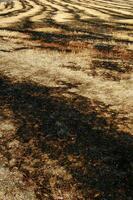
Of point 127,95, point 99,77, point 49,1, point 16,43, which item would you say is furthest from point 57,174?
point 49,1

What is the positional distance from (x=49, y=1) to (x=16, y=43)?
21.5 m

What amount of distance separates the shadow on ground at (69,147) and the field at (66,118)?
1cm

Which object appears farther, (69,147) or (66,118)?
(66,118)

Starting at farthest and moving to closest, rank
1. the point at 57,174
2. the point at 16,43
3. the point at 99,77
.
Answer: the point at 16,43, the point at 99,77, the point at 57,174

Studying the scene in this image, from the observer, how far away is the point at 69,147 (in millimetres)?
7773

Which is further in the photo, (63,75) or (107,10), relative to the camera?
(107,10)

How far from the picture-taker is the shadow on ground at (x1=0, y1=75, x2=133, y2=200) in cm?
658

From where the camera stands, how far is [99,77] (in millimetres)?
12070

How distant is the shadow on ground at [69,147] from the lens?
658 cm

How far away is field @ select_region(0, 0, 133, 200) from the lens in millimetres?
6637

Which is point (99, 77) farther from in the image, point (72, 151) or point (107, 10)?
point (107, 10)

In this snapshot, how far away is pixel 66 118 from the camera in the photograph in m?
9.08

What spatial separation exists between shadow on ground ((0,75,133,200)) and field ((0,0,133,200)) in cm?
1

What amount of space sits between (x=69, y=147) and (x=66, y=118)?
1.40 meters
